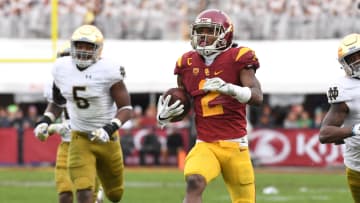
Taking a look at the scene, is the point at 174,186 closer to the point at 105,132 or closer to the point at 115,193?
the point at 115,193

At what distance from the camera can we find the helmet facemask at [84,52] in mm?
7828

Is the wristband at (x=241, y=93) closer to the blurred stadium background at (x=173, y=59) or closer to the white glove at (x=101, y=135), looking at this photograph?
the white glove at (x=101, y=135)

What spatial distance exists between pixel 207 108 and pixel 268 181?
795 cm

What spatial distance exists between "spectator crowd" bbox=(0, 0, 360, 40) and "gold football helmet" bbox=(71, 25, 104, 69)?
436 inches

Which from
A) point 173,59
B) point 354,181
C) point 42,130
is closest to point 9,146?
point 173,59

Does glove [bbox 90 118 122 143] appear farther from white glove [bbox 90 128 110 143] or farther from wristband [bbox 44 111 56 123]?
wristband [bbox 44 111 56 123]

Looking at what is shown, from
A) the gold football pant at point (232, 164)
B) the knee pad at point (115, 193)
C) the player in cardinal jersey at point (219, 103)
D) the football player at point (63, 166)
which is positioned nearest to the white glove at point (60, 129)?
the football player at point (63, 166)

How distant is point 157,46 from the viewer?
19547 millimetres

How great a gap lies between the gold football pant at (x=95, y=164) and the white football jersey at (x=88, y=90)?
0.13m

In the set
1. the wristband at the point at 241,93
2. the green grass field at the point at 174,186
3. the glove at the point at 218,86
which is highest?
the glove at the point at 218,86

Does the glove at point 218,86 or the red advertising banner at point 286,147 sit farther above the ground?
the glove at point 218,86

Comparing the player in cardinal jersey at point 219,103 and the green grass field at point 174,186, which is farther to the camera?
the green grass field at point 174,186

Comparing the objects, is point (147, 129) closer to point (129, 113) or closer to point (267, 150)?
point (267, 150)

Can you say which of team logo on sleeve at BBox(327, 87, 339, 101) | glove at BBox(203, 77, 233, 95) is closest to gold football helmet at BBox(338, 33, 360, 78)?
team logo on sleeve at BBox(327, 87, 339, 101)
